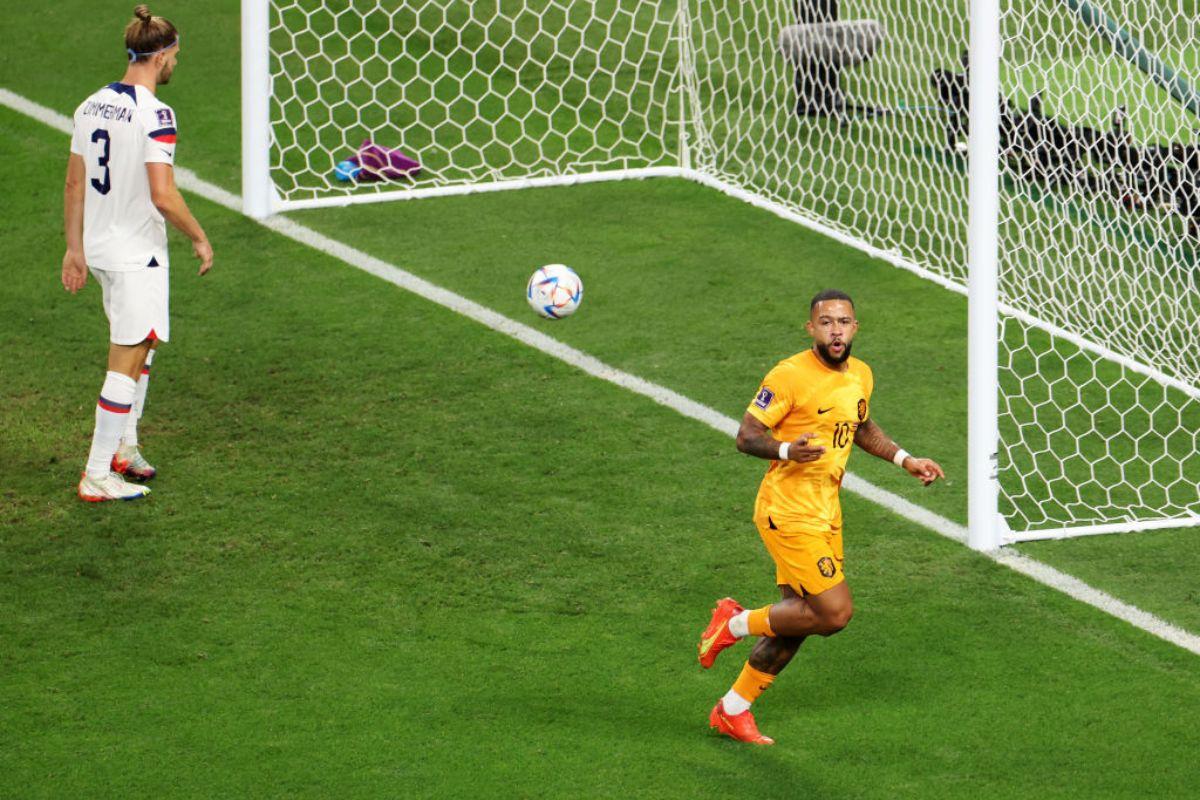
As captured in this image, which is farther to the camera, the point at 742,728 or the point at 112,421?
the point at 112,421

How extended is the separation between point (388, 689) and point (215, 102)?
6.85m

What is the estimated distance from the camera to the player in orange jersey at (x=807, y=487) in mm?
6363

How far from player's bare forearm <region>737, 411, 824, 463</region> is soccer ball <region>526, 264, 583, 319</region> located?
8.32ft

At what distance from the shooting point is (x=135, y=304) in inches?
320

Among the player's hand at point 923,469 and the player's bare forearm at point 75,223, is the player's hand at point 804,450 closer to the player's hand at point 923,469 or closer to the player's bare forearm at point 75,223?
the player's hand at point 923,469

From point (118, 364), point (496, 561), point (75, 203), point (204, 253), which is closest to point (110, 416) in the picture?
point (118, 364)

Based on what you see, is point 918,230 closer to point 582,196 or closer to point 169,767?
point 582,196

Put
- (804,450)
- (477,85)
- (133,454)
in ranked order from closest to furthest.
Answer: (804,450), (133,454), (477,85)

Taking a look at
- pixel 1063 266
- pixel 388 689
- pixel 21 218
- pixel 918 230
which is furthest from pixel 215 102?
pixel 388 689

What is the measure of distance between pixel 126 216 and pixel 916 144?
5.20 m

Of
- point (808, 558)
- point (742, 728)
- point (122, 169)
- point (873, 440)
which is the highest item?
point (122, 169)

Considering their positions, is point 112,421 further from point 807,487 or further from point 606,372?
point 807,487

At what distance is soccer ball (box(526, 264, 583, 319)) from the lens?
346 inches

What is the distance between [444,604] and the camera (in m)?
7.51
